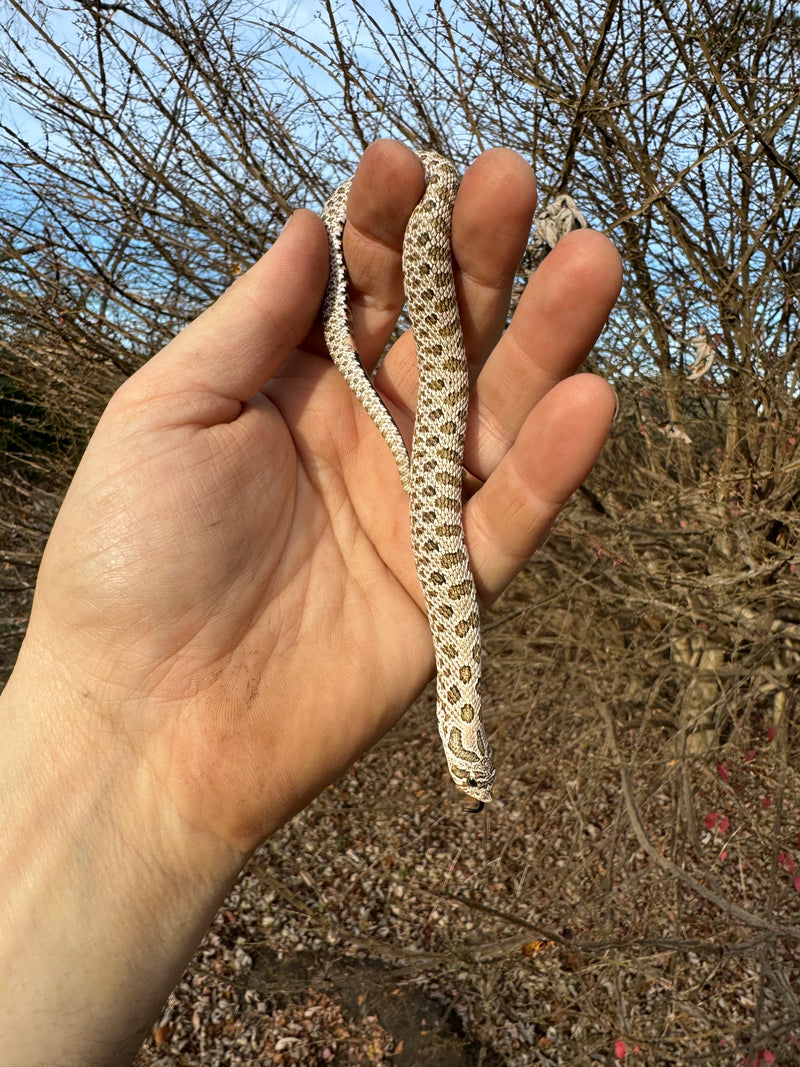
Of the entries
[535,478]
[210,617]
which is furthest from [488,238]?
[210,617]

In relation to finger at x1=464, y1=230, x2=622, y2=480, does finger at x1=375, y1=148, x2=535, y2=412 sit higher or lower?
higher

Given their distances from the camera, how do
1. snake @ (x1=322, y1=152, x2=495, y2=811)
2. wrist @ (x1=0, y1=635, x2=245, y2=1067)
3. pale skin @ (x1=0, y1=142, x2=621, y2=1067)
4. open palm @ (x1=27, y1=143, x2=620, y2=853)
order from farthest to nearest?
snake @ (x1=322, y1=152, x2=495, y2=811) < open palm @ (x1=27, y1=143, x2=620, y2=853) < pale skin @ (x1=0, y1=142, x2=621, y2=1067) < wrist @ (x1=0, y1=635, x2=245, y2=1067)

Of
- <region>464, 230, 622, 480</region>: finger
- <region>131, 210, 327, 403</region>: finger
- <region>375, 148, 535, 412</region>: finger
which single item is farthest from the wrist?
<region>375, 148, 535, 412</region>: finger

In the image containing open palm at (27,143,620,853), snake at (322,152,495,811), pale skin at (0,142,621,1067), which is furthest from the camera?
snake at (322,152,495,811)

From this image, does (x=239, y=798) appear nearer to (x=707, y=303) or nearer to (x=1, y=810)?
(x=1, y=810)

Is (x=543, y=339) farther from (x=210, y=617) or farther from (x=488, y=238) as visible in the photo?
(x=210, y=617)

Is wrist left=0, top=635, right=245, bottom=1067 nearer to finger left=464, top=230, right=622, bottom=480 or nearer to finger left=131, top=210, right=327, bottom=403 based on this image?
finger left=131, top=210, right=327, bottom=403

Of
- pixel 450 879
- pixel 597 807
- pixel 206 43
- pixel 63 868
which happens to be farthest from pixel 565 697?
pixel 206 43
